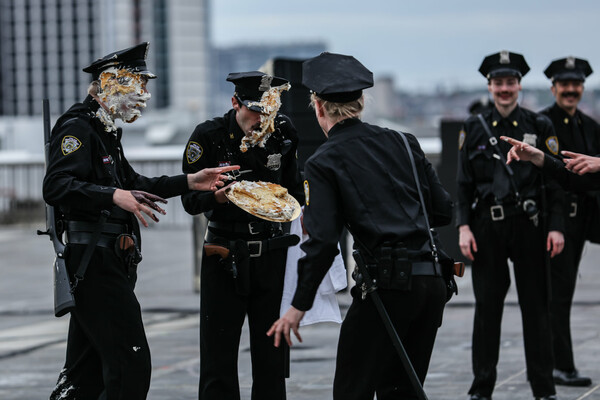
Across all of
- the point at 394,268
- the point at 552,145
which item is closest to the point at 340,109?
the point at 394,268

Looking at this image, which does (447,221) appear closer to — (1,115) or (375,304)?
(375,304)

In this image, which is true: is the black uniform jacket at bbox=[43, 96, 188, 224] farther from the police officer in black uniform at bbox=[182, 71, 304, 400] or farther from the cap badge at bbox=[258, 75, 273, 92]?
the cap badge at bbox=[258, 75, 273, 92]

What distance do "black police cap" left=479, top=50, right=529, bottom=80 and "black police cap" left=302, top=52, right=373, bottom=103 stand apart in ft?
7.28

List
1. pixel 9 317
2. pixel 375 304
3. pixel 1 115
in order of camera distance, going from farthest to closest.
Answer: pixel 1 115, pixel 9 317, pixel 375 304

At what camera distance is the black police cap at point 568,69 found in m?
7.74

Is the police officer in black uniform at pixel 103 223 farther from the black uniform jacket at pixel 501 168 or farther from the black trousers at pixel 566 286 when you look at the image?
the black trousers at pixel 566 286

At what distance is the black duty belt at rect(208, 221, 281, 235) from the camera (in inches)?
228

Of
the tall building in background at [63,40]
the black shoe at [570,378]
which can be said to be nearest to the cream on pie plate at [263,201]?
the black shoe at [570,378]

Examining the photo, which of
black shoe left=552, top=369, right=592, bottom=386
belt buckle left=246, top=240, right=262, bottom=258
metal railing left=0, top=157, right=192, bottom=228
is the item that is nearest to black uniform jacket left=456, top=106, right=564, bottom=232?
black shoe left=552, top=369, right=592, bottom=386

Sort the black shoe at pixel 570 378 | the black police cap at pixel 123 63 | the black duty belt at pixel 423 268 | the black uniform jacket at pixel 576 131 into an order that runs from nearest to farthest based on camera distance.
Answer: the black duty belt at pixel 423 268, the black police cap at pixel 123 63, the black shoe at pixel 570 378, the black uniform jacket at pixel 576 131

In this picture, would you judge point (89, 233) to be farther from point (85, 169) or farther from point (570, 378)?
point (570, 378)

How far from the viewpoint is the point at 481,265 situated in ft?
22.8

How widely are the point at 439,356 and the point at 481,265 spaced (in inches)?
79.0

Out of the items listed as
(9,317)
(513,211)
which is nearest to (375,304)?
(513,211)
